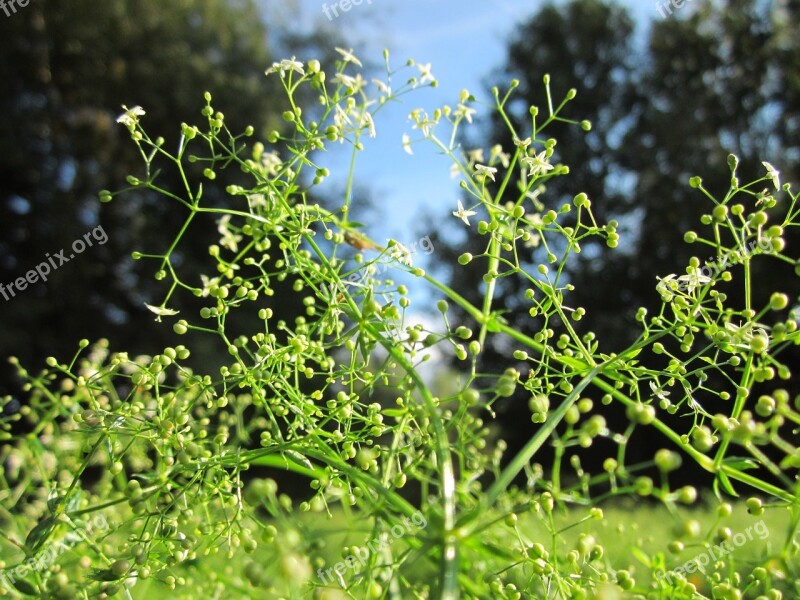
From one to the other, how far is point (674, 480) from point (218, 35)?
681cm

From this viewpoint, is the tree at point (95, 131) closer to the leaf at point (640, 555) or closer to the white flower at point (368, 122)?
the white flower at point (368, 122)

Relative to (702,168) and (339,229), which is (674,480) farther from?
(339,229)

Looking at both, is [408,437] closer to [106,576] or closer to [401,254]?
[401,254]

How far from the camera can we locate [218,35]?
7.80 meters

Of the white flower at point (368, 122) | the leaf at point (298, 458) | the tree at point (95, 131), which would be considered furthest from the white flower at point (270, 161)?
the tree at point (95, 131)

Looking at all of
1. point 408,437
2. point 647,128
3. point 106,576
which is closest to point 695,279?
point 408,437

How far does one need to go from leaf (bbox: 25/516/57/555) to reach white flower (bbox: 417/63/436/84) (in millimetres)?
647

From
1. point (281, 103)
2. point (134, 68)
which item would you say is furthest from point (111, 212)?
point (281, 103)

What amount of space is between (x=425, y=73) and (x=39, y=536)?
670 millimetres

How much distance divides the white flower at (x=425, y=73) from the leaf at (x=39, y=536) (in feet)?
2.12

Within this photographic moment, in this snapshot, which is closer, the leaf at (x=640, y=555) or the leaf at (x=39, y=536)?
the leaf at (x=640, y=555)

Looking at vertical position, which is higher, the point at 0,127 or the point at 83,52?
the point at 83,52

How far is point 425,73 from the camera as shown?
858 mm

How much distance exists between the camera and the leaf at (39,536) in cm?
58
